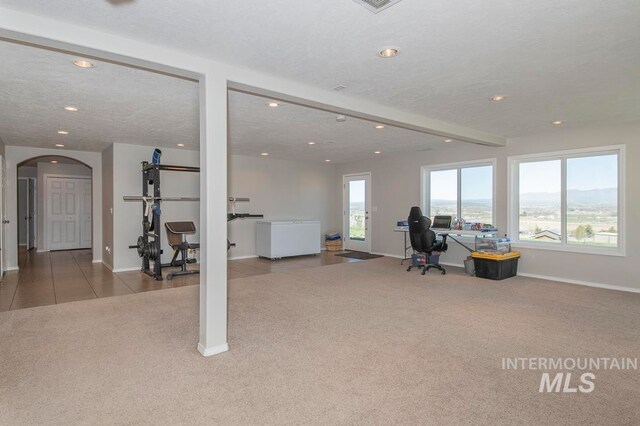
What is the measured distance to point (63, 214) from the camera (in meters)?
9.94

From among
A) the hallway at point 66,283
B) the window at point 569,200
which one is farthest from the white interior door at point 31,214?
the window at point 569,200

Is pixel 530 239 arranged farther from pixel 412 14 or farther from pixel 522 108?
pixel 412 14

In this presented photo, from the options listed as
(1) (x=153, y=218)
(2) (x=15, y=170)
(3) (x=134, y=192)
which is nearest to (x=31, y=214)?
(2) (x=15, y=170)

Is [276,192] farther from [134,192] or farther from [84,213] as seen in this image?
[84,213]

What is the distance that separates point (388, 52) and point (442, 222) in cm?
489

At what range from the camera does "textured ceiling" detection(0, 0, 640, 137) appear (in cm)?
223

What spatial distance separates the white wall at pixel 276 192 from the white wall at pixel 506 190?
1.28 meters

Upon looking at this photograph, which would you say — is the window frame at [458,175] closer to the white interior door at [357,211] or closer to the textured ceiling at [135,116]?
the textured ceiling at [135,116]

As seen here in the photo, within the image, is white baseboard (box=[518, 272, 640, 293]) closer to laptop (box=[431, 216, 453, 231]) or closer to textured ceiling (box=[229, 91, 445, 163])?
laptop (box=[431, 216, 453, 231])

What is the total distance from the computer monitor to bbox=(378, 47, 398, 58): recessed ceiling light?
477cm

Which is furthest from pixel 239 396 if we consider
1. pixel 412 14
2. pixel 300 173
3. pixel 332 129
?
pixel 300 173

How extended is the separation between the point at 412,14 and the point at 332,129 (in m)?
3.36

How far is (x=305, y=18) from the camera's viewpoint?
7.72ft

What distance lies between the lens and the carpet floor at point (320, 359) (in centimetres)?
219
